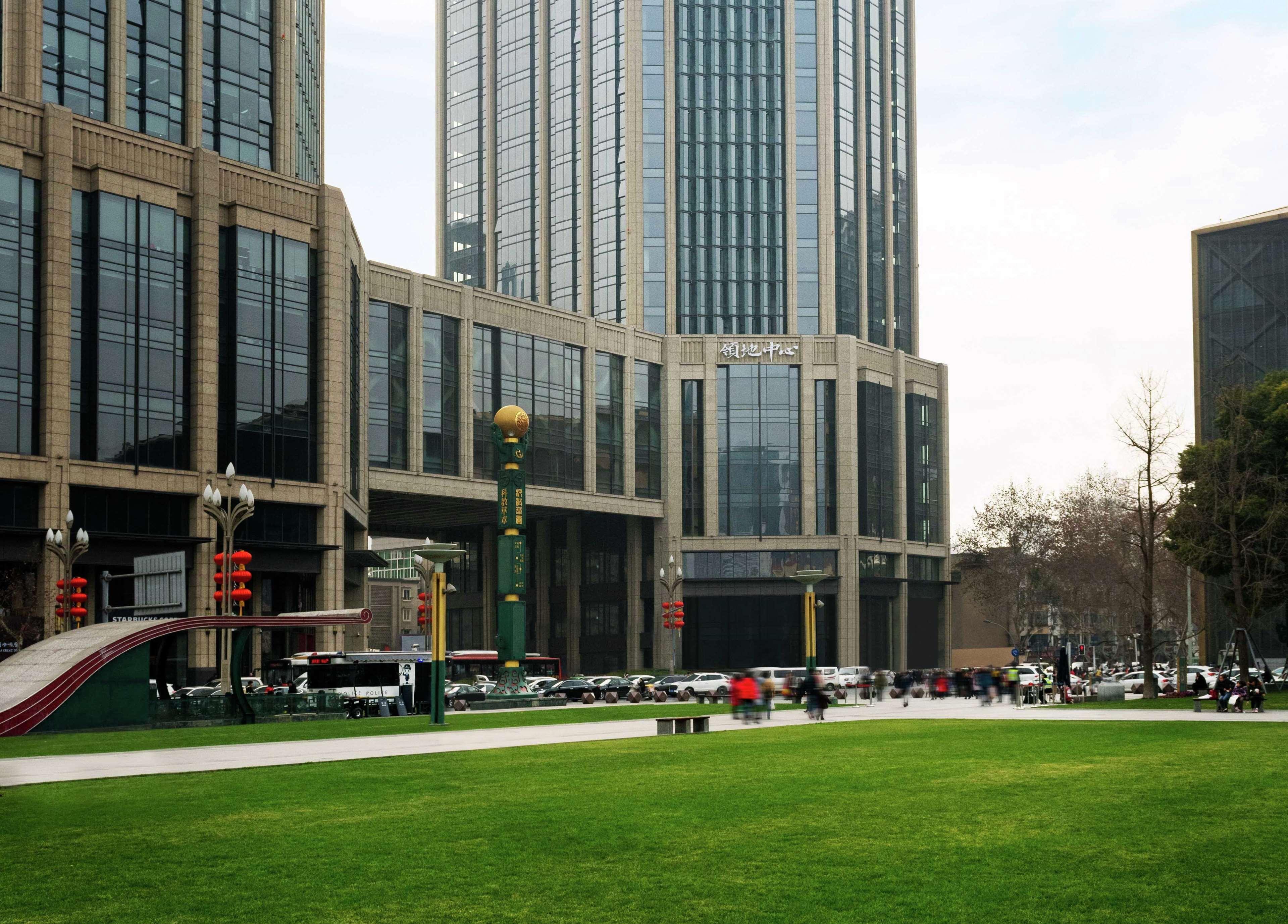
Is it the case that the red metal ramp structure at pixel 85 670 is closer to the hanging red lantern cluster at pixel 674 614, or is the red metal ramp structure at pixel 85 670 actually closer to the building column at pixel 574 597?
the hanging red lantern cluster at pixel 674 614

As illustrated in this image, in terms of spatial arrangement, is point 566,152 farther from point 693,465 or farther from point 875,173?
point 693,465

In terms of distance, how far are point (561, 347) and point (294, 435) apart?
31850 millimetres

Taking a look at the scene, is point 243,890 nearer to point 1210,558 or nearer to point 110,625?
point 110,625

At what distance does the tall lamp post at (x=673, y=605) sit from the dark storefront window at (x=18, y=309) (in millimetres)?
35589

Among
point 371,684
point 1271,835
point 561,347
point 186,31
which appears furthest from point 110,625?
point 561,347

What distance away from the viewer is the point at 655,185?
120812mm

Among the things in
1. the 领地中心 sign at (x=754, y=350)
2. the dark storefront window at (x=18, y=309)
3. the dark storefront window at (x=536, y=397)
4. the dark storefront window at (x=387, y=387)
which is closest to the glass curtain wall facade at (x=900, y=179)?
the 领地中心 sign at (x=754, y=350)

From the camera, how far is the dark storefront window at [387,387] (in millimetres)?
89188

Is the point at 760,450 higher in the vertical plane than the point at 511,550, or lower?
higher

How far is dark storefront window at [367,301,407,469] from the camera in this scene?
3511 inches

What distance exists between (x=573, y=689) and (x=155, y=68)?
41548 millimetres

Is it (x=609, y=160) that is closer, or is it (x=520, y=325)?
(x=520, y=325)

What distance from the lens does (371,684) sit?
57375mm

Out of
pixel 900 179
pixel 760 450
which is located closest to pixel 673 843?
pixel 760 450
